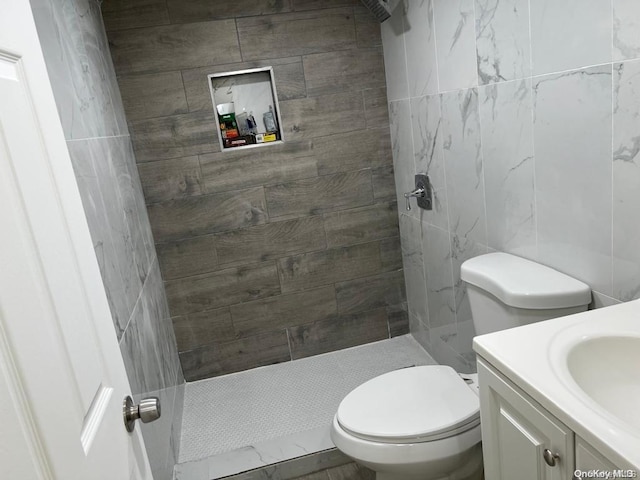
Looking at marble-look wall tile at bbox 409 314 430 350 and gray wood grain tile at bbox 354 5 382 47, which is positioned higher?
gray wood grain tile at bbox 354 5 382 47

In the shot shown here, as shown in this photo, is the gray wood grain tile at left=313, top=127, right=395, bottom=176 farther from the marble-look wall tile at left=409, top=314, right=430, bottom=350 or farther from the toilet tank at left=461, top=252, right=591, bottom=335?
the toilet tank at left=461, top=252, right=591, bottom=335

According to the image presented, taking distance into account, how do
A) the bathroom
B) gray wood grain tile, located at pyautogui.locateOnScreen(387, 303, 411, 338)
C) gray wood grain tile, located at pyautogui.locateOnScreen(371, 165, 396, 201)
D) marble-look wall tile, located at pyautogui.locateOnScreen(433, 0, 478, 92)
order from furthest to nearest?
gray wood grain tile, located at pyautogui.locateOnScreen(387, 303, 411, 338) → gray wood grain tile, located at pyautogui.locateOnScreen(371, 165, 396, 201) → marble-look wall tile, located at pyautogui.locateOnScreen(433, 0, 478, 92) → the bathroom

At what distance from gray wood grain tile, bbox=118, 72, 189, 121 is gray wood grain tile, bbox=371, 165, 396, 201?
1131 mm

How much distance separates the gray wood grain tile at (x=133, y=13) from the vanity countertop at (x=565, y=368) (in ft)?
7.08

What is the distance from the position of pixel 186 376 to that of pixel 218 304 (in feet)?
1.60

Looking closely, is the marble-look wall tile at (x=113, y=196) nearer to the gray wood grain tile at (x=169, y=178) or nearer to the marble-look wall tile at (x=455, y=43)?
the gray wood grain tile at (x=169, y=178)

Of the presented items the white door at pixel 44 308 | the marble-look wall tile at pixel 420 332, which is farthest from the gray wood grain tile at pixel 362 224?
the white door at pixel 44 308

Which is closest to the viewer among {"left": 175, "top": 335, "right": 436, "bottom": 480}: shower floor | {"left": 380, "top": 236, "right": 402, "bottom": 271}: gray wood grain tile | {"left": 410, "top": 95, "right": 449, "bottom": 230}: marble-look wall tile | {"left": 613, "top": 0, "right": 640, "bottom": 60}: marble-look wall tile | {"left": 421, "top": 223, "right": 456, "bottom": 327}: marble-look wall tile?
{"left": 613, "top": 0, "right": 640, "bottom": 60}: marble-look wall tile

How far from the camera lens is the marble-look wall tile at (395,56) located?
7.64 feet

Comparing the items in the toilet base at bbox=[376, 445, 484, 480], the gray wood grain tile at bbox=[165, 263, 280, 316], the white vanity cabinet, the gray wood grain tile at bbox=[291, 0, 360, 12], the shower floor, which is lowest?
the shower floor

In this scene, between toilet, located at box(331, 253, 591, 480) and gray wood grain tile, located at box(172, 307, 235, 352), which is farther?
gray wood grain tile, located at box(172, 307, 235, 352)

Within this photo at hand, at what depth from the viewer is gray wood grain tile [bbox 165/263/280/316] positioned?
2.61 metres

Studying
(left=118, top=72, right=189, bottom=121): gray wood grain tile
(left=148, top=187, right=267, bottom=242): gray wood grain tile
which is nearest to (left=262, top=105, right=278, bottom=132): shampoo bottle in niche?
(left=148, top=187, right=267, bottom=242): gray wood grain tile

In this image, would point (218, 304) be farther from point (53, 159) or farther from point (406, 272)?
point (53, 159)
